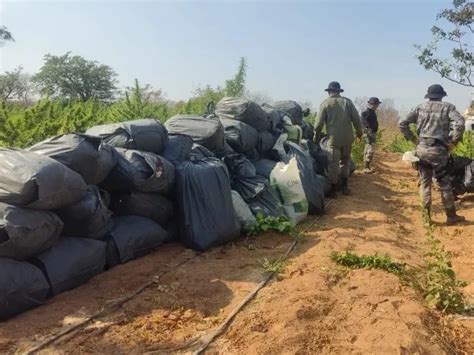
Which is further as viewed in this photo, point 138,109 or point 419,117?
point 138,109

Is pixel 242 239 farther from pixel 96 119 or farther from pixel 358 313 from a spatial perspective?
pixel 96 119

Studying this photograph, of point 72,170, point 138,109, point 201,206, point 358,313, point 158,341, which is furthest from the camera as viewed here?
point 138,109

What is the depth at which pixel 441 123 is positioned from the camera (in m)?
5.64

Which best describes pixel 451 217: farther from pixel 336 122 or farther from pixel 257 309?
pixel 257 309

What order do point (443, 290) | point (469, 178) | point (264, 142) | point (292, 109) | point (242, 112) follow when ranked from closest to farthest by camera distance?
point (443, 290), point (242, 112), point (264, 142), point (469, 178), point (292, 109)

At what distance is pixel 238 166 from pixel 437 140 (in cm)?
232

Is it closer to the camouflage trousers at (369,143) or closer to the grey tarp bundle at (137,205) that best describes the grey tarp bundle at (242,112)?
the grey tarp bundle at (137,205)

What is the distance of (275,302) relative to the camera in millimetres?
3115

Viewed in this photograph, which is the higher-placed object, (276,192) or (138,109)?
(138,109)

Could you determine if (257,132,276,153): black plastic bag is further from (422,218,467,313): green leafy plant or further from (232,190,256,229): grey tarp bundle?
(422,218,467,313): green leafy plant

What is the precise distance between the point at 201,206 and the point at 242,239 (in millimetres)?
629

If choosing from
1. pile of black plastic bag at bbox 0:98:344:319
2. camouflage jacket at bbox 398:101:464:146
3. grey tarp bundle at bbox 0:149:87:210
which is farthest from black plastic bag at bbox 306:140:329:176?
grey tarp bundle at bbox 0:149:87:210

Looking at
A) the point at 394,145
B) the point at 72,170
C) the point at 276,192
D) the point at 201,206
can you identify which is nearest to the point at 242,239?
A: the point at 201,206

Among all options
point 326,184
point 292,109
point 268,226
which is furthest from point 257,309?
point 292,109
